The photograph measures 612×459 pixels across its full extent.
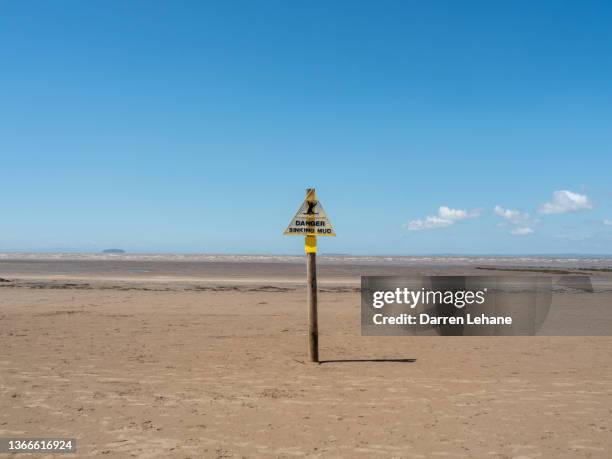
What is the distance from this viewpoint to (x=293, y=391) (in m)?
7.00

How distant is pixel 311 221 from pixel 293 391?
2.90 metres

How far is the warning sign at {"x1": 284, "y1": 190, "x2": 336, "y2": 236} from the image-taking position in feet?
27.9

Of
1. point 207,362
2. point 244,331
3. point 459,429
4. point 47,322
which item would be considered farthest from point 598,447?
point 47,322

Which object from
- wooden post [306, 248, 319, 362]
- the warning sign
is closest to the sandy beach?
wooden post [306, 248, 319, 362]

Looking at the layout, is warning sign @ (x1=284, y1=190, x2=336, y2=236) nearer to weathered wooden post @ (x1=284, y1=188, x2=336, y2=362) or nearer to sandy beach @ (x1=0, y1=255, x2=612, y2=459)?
weathered wooden post @ (x1=284, y1=188, x2=336, y2=362)

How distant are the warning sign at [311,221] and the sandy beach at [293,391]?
91.4 inches

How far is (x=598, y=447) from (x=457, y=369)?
3459 mm

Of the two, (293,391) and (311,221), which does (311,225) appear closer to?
(311,221)

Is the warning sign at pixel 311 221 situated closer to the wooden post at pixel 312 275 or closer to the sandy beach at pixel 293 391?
the wooden post at pixel 312 275

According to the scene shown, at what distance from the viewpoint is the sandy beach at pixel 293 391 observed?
512 centimetres

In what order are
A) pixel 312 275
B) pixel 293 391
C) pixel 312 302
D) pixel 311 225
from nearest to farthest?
pixel 293 391, pixel 311 225, pixel 312 275, pixel 312 302

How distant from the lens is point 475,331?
41.2 ft

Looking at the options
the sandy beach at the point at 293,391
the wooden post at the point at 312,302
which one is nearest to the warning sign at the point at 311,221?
the wooden post at the point at 312,302

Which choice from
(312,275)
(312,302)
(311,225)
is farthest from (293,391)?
(311,225)
